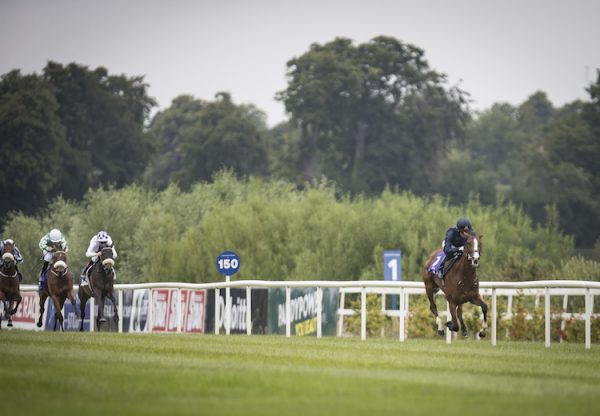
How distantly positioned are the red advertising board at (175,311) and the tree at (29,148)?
34278 mm

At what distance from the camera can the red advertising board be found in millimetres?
28250

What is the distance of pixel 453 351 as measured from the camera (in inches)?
671

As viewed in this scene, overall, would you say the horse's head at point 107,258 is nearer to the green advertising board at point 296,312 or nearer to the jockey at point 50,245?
the jockey at point 50,245

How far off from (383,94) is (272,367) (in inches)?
Answer: 2335

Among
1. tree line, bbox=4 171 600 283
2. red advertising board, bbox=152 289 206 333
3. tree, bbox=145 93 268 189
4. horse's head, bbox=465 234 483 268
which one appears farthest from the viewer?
tree, bbox=145 93 268 189

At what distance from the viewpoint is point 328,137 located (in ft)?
237

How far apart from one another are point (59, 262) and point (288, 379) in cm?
1108

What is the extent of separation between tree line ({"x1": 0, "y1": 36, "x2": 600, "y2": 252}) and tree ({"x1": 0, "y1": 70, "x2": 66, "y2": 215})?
0.07 metres

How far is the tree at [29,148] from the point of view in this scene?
62.2 meters

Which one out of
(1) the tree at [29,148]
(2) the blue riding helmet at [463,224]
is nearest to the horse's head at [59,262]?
(2) the blue riding helmet at [463,224]

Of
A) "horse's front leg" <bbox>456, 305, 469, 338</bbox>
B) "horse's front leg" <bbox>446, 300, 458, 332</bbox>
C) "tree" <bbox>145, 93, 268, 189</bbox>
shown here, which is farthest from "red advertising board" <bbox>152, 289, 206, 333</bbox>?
"tree" <bbox>145, 93, 268, 189</bbox>

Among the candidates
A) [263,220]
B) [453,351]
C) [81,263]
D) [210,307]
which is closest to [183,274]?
[263,220]

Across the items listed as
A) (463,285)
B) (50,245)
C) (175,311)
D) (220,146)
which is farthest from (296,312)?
(220,146)

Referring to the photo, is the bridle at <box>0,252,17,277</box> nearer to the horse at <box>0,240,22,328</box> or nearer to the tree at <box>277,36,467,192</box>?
the horse at <box>0,240,22,328</box>
